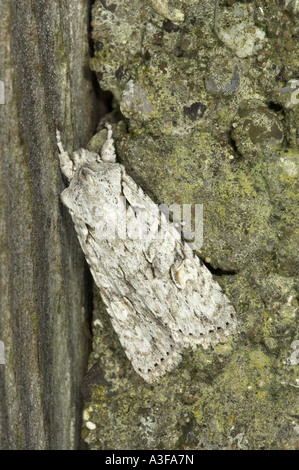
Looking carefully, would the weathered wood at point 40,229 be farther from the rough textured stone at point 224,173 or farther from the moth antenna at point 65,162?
the rough textured stone at point 224,173

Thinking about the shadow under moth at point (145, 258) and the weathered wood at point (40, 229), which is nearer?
the weathered wood at point (40, 229)

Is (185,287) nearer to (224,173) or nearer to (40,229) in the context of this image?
(224,173)

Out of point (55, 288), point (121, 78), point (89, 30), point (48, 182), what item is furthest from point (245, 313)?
point (89, 30)

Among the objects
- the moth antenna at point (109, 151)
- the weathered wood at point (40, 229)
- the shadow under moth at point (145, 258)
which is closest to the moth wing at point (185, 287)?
the shadow under moth at point (145, 258)

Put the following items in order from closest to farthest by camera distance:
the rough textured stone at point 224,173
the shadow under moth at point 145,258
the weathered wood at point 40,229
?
the weathered wood at point 40,229
the rough textured stone at point 224,173
the shadow under moth at point 145,258

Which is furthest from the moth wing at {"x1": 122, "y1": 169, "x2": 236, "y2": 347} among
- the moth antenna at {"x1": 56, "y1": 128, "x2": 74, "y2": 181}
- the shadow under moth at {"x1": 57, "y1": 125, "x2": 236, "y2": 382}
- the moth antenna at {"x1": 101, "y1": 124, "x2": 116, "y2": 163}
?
the moth antenna at {"x1": 56, "y1": 128, "x2": 74, "y2": 181}

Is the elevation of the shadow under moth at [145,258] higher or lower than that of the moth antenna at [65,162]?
lower

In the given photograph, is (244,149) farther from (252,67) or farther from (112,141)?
(112,141)
